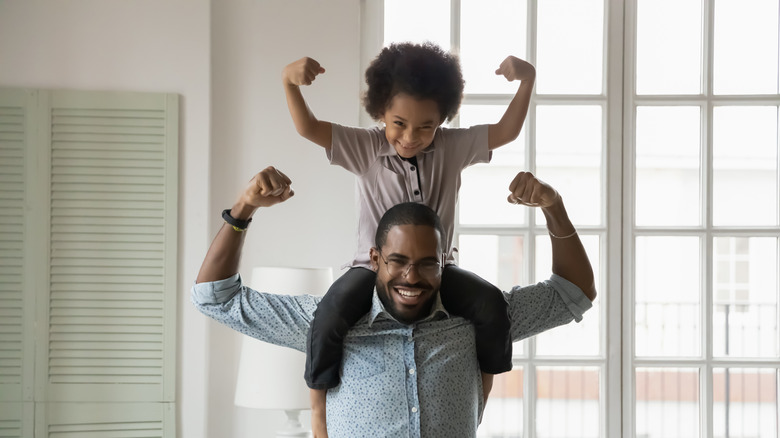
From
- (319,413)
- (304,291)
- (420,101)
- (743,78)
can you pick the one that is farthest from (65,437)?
(743,78)

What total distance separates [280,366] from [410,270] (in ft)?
3.32

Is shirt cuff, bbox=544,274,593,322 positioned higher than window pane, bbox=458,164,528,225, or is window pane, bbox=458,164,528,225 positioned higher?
window pane, bbox=458,164,528,225

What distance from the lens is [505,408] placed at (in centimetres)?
321

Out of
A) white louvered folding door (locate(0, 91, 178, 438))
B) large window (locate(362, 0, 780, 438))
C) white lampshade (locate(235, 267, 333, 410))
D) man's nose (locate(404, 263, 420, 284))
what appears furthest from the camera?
large window (locate(362, 0, 780, 438))

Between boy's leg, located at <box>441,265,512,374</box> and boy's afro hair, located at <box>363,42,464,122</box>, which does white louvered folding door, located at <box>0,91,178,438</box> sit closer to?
boy's afro hair, located at <box>363,42,464,122</box>

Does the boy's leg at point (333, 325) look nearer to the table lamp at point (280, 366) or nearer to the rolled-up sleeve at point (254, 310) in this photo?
the rolled-up sleeve at point (254, 310)

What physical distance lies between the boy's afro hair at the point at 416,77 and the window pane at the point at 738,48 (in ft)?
5.76

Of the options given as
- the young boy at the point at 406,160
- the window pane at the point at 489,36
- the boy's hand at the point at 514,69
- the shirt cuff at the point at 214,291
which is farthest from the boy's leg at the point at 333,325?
the window pane at the point at 489,36

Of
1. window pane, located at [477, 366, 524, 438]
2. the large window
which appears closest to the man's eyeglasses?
the large window

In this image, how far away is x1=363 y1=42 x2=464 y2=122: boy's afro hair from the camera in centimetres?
189

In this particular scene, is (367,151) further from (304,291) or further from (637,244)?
(637,244)

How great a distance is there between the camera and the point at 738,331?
127 inches

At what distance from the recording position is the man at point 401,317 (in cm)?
187

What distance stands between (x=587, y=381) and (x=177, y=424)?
1.62 metres
